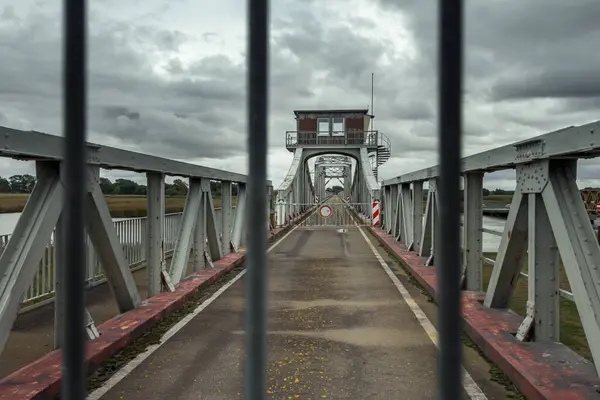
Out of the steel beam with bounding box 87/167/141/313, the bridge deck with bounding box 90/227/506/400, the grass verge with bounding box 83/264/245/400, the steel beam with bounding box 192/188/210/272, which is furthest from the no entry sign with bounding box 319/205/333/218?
the steel beam with bounding box 87/167/141/313

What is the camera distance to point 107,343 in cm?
516

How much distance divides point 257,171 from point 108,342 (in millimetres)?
4576

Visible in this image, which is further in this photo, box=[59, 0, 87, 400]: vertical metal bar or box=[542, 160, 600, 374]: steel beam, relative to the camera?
box=[542, 160, 600, 374]: steel beam

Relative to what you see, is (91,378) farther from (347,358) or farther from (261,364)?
(261,364)

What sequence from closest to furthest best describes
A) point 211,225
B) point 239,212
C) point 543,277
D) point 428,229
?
point 543,277, point 211,225, point 428,229, point 239,212

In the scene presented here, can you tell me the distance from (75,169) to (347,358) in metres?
4.47

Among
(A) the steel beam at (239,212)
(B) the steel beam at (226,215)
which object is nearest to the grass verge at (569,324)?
(B) the steel beam at (226,215)

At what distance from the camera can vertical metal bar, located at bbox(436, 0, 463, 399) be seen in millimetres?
1193

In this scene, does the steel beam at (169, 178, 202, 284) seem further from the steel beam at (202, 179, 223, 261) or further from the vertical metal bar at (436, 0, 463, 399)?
the vertical metal bar at (436, 0, 463, 399)

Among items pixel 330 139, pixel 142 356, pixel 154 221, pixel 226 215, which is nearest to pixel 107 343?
pixel 142 356

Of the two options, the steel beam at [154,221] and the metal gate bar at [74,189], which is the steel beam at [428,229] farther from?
the metal gate bar at [74,189]

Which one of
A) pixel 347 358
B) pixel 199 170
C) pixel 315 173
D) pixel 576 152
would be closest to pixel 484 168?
pixel 576 152

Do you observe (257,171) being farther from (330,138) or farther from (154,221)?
(330,138)

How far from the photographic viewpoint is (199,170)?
919cm
